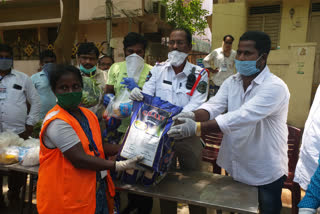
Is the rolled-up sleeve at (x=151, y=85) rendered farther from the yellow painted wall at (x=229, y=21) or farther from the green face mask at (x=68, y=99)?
the yellow painted wall at (x=229, y=21)

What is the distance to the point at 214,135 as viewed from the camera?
3.58 meters

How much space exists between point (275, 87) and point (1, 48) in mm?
3405

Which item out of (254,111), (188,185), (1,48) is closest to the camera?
(254,111)

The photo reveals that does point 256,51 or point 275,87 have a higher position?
point 256,51

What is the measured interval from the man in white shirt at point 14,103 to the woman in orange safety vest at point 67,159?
1828mm

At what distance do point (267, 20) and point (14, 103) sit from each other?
334 inches

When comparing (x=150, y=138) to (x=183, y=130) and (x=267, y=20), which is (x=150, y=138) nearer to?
(x=183, y=130)

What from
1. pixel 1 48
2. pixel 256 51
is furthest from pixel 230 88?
pixel 1 48

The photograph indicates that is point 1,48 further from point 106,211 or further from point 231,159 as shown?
point 231,159

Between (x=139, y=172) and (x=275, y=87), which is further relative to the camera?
(x=139, y=172)

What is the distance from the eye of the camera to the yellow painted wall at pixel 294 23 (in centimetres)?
776

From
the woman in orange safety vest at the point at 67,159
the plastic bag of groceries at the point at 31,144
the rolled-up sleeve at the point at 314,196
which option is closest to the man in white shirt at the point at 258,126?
the rolled-up sleeve at the point at 314,196

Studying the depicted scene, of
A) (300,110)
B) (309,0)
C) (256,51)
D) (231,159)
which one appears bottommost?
(300,110)

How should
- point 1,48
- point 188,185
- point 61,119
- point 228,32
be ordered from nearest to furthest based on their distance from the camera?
point 61,119 < point 188,185 < point 1,48 < point 228,32
